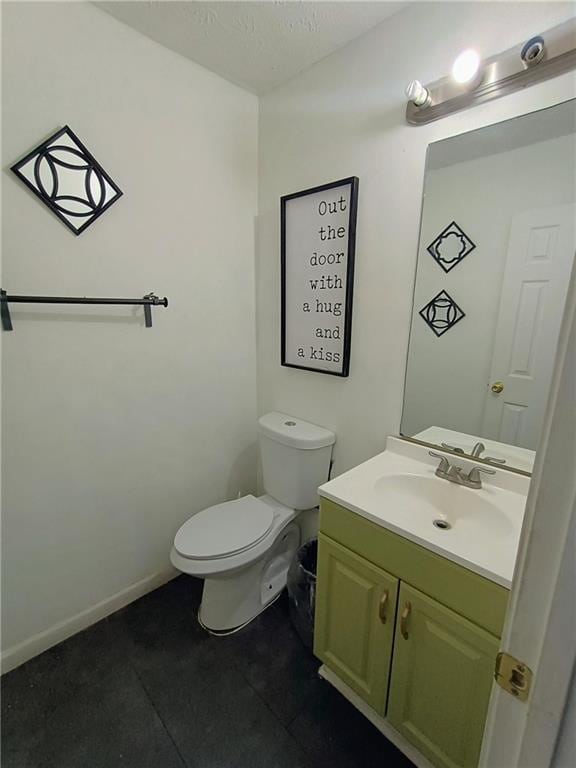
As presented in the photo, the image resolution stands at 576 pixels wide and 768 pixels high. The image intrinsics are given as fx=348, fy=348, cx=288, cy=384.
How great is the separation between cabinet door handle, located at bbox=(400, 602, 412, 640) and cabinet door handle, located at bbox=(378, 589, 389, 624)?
0.18 feet

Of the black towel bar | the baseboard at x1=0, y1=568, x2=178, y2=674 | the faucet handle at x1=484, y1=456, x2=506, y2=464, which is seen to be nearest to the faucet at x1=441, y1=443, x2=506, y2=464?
the faucet handle at x1=484, y1=456, x2=506, y2=464

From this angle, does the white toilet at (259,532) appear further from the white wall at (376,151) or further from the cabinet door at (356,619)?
the cabinet door at (356,619)

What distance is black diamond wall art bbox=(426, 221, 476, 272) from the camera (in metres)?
1.21

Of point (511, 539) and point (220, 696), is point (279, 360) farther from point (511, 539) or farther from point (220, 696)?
point (220, 696)

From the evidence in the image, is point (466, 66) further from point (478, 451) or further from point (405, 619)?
point (405, 619)

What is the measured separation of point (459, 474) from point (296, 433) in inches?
27.5

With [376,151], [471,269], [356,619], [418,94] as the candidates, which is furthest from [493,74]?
[356,619]

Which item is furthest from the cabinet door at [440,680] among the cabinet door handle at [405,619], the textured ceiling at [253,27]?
the textured ceiling at [253,27]

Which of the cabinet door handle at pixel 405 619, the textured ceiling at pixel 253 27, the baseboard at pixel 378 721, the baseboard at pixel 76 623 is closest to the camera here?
the cabinet door handle at pixel 405 619

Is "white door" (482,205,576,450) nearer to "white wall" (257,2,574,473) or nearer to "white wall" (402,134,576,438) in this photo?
"white wall" (402,134,576,438)

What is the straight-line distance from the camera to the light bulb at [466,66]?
103 cm

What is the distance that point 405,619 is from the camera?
995 millimetres

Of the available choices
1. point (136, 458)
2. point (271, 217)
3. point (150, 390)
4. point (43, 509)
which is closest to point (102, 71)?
point (271, 217)

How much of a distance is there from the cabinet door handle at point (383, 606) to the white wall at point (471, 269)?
60 centimetres
